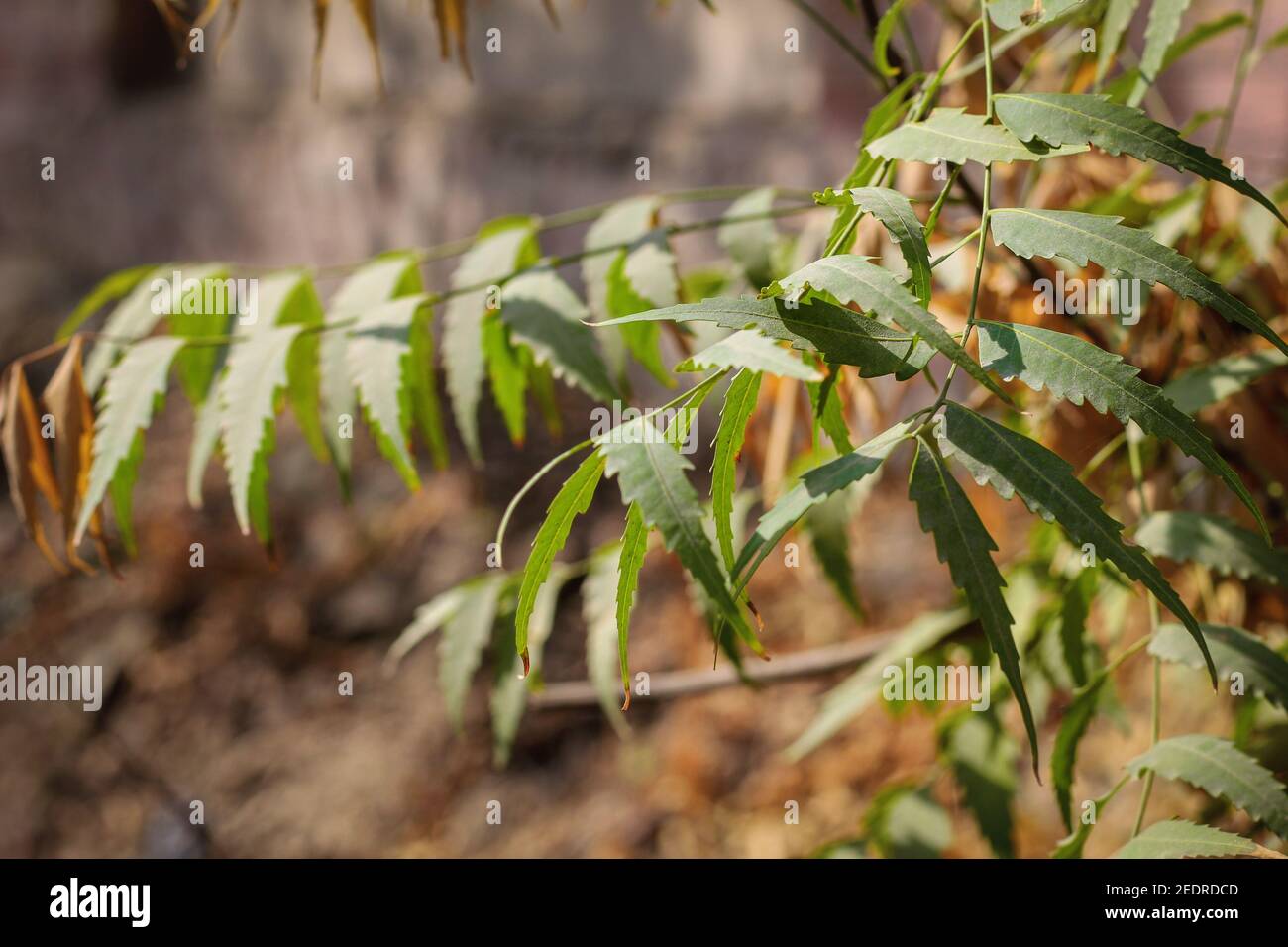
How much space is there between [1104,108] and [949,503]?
→ 7.6 inches

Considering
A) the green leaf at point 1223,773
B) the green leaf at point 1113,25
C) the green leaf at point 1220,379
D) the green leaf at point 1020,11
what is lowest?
the green leaf at point 1223,773

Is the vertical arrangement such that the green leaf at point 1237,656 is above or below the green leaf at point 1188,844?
above

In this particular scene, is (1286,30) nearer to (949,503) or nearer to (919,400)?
(949,503)

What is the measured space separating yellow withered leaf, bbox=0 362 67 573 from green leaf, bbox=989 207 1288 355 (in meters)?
0.60

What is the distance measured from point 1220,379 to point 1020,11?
0.34 meters

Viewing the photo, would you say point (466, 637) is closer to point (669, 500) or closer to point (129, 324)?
point (129, 324)

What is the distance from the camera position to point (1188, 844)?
21.4 inches

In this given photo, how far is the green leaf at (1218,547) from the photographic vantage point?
692 millimetres

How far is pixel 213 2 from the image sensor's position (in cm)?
69

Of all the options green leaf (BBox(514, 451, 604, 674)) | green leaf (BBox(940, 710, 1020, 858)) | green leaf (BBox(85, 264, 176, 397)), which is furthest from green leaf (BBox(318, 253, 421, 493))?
green leaf (BBox(940, 710, 1020, 858))

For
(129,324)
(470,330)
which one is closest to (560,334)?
(470,330)

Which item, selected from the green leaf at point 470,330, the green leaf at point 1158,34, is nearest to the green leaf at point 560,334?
the green leaf at point 470,330

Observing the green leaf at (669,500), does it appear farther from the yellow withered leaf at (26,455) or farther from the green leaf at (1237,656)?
the yellow withered leaf at (26,455)

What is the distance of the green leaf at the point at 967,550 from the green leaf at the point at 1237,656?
28 cm
